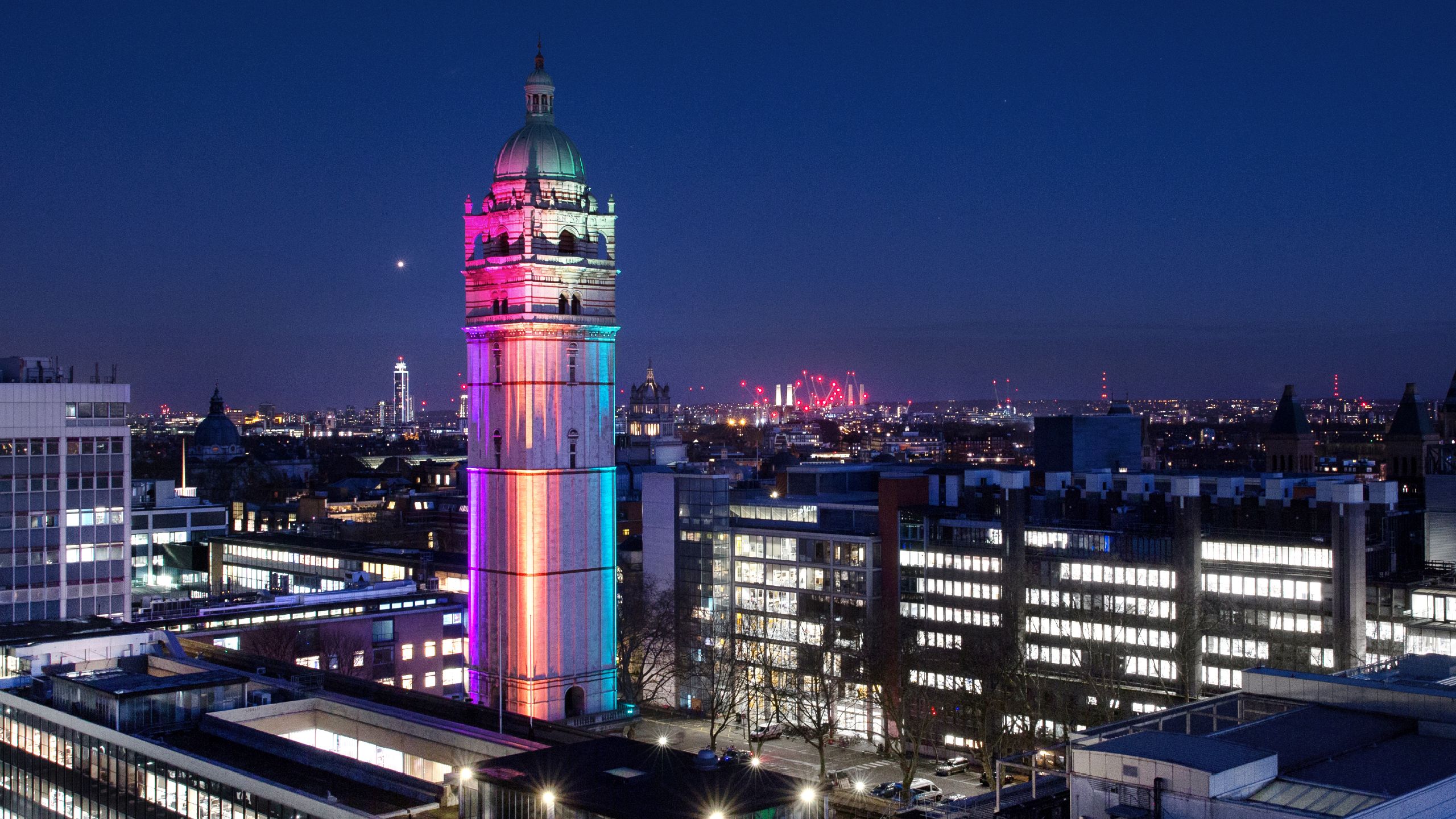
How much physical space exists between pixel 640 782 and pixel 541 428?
32741mm

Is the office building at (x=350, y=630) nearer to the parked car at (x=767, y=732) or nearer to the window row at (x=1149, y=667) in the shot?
the parked car at (x=767, y=732)

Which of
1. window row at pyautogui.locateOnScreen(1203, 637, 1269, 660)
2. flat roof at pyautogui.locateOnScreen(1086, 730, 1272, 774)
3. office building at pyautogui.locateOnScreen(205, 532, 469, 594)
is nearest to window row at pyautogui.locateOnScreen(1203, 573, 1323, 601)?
window row at pyautogui.locateOnScreen(1203, 637, 1269, 660)

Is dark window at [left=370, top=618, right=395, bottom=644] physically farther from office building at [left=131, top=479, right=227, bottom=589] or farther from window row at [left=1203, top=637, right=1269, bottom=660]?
window row at [left=1203, top=637, right=1269, bottom=660]

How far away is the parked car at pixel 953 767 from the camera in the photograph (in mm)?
75375

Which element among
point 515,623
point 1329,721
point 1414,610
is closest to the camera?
point 1329,721

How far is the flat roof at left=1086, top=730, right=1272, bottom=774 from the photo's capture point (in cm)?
3055

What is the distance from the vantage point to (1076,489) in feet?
281

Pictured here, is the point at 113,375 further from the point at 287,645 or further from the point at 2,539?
the point at 287,645

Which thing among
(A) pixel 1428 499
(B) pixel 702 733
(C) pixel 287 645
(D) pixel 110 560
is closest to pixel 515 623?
(C) pixel 287 645

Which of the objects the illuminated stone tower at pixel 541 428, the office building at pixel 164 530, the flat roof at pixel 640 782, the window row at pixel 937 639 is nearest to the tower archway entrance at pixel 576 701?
the illuminated stone tower at pixel 541 428

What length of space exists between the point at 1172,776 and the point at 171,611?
5840cm

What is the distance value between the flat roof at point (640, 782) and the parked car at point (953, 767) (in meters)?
42.6

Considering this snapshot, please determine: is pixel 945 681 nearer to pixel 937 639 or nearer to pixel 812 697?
pixel 937 639

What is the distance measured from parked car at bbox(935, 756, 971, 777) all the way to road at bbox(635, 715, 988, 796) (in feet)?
1.13
